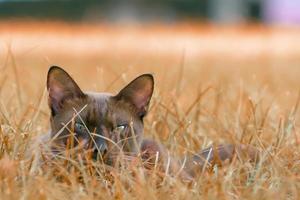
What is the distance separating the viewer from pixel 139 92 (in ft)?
9.70

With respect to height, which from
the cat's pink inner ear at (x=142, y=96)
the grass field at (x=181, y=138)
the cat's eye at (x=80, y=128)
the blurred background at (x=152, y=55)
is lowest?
the blurred background at (x=152, y=55)

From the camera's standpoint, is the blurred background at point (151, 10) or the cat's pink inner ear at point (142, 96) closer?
the cat's pink inner ear at point (142, 96)

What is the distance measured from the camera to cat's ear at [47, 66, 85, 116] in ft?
9.48

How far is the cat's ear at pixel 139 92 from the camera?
2.95 m

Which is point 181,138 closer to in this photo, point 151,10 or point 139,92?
point 139,92

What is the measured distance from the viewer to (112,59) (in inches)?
302

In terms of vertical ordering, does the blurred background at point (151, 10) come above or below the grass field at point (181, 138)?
below

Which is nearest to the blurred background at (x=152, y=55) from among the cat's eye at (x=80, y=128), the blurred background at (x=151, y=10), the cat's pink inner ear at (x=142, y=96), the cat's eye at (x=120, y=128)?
the blurred background at (x=151, y=10)

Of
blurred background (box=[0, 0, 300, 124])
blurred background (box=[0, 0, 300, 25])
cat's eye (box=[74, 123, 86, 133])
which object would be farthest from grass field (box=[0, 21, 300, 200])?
blurred background (box=[0, 0, 300, 25])

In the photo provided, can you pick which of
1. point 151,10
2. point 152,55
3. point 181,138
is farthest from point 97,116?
point 151,10

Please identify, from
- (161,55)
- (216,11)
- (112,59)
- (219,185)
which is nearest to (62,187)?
(219,185)

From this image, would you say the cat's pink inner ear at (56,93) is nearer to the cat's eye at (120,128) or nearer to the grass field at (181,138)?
the grass field at (181,138)

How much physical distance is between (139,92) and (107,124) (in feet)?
0.65

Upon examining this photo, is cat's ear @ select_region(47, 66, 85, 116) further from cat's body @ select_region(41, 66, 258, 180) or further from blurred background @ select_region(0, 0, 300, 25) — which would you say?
blurred background @ select_region(0, 0, 300, 25)
